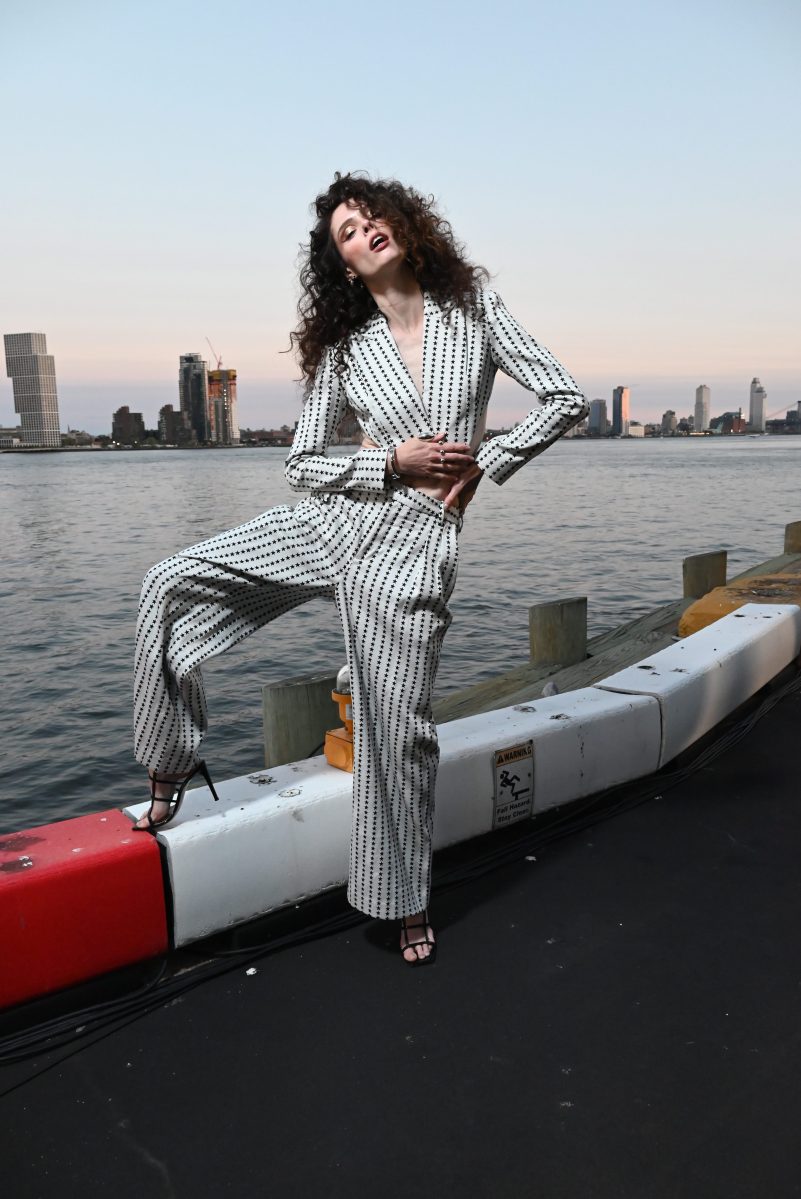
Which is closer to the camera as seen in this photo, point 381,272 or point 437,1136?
point 437,1136

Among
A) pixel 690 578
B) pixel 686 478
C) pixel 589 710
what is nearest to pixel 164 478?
pixel 686 478

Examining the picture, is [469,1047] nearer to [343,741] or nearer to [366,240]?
[343,741]

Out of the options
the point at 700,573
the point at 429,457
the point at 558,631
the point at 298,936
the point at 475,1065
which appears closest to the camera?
the point at 475,1065

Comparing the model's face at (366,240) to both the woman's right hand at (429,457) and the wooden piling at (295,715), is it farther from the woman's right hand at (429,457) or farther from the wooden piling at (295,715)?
the wooden piling at (295,715)

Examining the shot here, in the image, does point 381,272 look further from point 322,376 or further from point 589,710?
point 589,710

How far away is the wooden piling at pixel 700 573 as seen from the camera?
31.3 ft

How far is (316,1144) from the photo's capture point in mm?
2037

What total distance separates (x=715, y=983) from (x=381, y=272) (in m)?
2.06

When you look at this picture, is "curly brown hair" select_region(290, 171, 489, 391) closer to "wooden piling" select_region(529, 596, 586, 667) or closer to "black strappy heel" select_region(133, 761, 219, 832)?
"black strappy heel" select_region(133, 761, 219, 832)

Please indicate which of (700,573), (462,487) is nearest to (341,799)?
(462,487)

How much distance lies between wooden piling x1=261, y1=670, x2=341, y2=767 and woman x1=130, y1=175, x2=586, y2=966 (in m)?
1.26

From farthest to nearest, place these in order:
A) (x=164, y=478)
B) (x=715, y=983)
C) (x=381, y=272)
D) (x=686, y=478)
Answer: (x=164, y=478), (x=686, y=478), (x=381, y=272), (x=715, y=983)

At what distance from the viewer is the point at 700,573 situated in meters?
9.57

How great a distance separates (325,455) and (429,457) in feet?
1.10
